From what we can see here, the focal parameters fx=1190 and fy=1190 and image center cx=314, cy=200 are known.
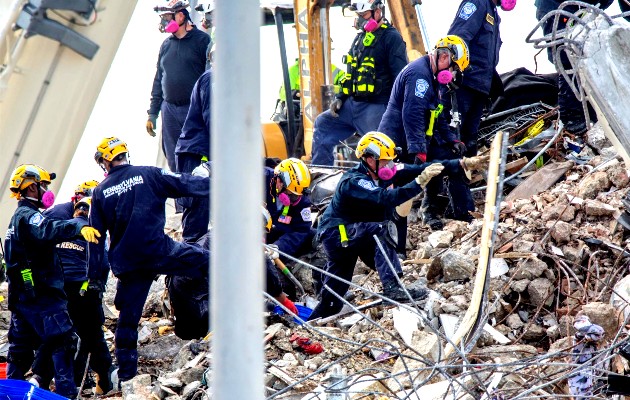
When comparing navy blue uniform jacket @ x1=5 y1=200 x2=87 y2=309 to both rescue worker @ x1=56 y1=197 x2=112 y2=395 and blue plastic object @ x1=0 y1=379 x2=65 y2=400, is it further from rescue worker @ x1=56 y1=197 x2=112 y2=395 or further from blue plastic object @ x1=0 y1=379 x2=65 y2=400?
blue plastic object @ x1=0 y1=379 x2=65 y2=400

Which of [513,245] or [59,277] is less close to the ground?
[513,245]

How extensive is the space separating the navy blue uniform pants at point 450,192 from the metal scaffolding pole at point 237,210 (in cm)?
723

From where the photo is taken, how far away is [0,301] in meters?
12.2

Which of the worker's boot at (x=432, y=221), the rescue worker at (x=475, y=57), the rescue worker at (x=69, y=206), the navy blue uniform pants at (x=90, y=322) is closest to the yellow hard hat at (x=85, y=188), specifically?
the rescue worker at (x=69, y=206)

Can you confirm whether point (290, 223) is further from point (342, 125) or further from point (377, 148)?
point (342, 125)

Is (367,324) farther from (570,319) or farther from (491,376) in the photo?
(491,376)

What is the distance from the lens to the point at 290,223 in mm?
10539

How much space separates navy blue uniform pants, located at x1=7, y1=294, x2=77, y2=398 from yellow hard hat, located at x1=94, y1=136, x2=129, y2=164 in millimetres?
1174

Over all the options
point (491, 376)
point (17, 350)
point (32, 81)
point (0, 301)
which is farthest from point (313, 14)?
point (491, 376)

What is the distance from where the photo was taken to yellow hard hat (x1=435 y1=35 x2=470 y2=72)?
34.2ft

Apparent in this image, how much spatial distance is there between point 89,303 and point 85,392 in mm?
773

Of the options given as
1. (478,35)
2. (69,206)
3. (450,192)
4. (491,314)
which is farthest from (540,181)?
(69,206)

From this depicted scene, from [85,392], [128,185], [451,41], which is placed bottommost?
[85,392]

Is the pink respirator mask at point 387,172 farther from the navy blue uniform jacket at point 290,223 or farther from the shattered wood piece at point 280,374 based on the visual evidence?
the shattered wood piece at point 280,374
